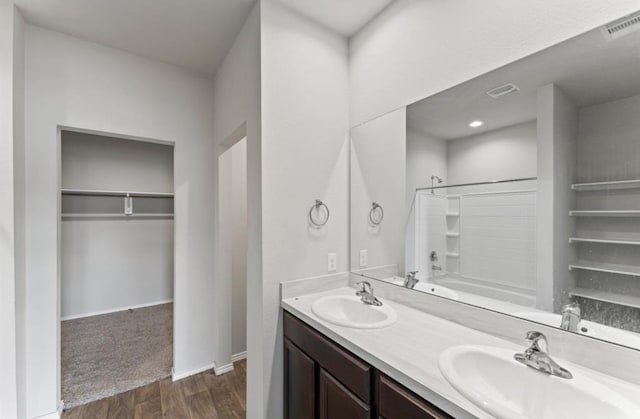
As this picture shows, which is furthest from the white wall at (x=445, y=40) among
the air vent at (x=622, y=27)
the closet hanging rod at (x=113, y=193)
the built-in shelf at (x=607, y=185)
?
the closet hanging rod at (x=113, y=193)

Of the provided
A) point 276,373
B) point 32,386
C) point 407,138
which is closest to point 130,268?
point 32,386

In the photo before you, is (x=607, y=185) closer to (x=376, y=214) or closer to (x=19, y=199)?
(x=376, y=214)

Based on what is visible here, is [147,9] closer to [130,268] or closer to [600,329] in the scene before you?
[600,329]

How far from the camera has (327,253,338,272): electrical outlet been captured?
6.02ft

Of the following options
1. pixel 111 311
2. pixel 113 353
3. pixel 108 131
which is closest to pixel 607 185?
pixel 108 131

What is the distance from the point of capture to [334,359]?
120 centimetres

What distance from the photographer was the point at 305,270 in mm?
1726

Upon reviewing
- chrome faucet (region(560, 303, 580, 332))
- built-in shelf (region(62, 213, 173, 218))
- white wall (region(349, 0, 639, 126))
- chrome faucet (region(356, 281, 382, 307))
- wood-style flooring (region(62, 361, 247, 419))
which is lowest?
wood-style flooring (region(62, 361, 247, 419))

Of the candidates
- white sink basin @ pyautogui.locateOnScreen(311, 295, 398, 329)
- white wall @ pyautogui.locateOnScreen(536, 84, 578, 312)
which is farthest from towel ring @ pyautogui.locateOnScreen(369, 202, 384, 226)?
white wall @ pyautogui.locateOnScreen(536, 84, 578, 312)

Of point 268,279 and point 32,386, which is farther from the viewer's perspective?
point 32,386

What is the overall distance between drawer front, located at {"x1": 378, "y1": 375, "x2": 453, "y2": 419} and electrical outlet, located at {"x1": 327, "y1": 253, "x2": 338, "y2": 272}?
89 centimetres

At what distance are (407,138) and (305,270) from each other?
1.04 meters

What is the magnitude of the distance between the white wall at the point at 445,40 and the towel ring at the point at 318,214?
0.65 m

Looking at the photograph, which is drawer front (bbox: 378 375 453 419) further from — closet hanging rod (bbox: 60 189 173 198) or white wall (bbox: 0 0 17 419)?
closet hanging rod (bbox: 60 189 173 198)
